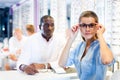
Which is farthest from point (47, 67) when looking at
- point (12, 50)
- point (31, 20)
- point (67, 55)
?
point (31, 20)

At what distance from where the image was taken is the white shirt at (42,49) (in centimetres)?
270

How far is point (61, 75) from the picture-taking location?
2.10 metres

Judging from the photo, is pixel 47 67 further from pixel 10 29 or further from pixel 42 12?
pixel 10 29

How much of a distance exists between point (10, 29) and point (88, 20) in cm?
734

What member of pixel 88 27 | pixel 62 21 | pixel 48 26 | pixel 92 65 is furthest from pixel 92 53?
pixel 62 21

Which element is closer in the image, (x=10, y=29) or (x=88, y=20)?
(x=88, y=20)

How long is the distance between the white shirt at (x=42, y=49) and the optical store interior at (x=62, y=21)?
0.73ft

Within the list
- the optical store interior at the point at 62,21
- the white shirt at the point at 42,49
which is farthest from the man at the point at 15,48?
the white shirt at the point at 42,49

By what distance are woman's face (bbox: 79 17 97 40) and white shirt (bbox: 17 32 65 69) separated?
1022 mm

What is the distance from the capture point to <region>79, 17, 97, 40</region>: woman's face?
1713 millimetres

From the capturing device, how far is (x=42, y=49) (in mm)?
2740

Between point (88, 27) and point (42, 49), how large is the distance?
3.71 ft

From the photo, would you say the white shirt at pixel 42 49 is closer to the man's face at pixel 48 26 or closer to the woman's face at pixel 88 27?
the man's face at pixel 48 26

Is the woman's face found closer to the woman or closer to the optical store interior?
the woman
